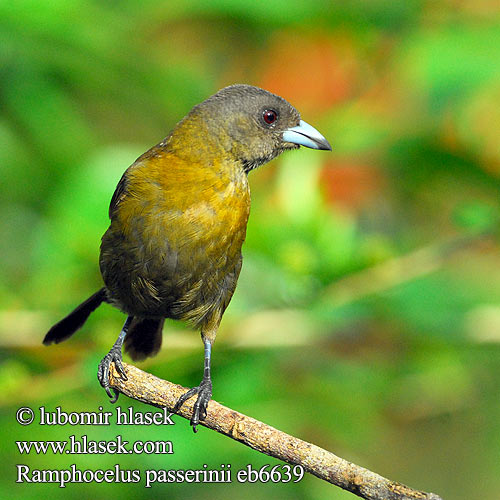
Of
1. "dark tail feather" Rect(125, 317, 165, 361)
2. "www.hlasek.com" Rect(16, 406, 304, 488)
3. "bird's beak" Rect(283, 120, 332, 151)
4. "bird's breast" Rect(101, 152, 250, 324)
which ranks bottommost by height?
"www.hlasek.com" Rect(16, 406, 304, 488)

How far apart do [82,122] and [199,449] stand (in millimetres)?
2563

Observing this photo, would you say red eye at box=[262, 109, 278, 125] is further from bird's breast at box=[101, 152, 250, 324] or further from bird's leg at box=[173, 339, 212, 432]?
bird's leg at box=[173, 339, 212, 432]

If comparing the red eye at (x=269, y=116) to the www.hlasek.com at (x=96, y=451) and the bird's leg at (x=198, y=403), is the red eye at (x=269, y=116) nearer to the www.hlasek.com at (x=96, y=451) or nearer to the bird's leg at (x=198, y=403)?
the bird's leg at (x=198, y=403)

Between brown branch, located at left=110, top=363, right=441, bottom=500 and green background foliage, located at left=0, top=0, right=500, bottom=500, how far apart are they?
1.33 metres

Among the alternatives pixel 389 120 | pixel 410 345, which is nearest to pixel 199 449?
pixel 410 345

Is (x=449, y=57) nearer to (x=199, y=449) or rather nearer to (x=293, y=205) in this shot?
(x=293, y=205)

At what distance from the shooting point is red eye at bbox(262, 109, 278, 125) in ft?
12.9

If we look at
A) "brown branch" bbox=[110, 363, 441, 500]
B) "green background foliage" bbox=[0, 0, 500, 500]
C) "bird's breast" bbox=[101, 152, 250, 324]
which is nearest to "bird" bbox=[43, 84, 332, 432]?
"bird's breast" bbox=[101, 152, 250, 324]

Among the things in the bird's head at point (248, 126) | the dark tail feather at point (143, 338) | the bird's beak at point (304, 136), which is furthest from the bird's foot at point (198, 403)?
the bird's beak at point (304, 136)

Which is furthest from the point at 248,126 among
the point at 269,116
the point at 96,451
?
the point at 96,451

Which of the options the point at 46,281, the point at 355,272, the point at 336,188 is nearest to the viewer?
the point at 355,272

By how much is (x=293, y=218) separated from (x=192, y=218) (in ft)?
5.14

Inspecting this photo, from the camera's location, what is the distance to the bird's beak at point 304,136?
12.7 feet

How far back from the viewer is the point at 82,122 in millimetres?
6238
